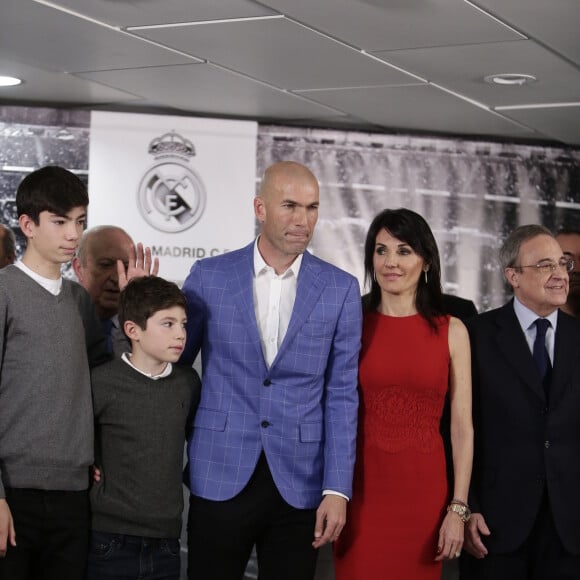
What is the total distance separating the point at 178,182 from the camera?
7.11 metres

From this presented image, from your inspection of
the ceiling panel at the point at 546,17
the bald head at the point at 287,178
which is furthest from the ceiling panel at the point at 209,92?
the bald head at the point at 287,178

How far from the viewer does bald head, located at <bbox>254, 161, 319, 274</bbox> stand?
3146 mm

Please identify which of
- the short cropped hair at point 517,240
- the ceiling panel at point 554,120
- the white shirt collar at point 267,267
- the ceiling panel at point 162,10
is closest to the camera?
the white shirt collar at point 267,267

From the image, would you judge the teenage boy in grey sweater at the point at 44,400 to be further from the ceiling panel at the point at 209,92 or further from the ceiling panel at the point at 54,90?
the ceiling panel at the point at 54,90

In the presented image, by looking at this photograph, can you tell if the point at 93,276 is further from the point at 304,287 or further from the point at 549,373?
the point at 549,373

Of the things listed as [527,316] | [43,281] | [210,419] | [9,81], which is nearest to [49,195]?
[43,281]

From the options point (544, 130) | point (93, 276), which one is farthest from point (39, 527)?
point (544, 130)

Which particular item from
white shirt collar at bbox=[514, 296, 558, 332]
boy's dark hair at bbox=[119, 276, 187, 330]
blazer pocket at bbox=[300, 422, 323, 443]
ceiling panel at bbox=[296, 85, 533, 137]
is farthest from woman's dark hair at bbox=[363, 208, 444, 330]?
ceiling panel at bbox=[296, 85, 533, 137]

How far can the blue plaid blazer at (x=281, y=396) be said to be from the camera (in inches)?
122

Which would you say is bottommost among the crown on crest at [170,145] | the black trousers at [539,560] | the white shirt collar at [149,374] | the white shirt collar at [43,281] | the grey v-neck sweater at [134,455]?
the black trousers at [539,560]

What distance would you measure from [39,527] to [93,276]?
1649mm

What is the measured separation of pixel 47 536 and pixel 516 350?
165 cm

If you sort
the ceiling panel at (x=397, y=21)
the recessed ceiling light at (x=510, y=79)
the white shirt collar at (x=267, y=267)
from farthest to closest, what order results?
the recessed ceiling light at (x=510, y=79) → the ceiling panel at (x=397, y=21) → the white shirt collar at (x=267, y=267)

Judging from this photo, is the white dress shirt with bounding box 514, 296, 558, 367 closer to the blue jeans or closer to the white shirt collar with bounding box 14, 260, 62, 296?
the blue jeans
